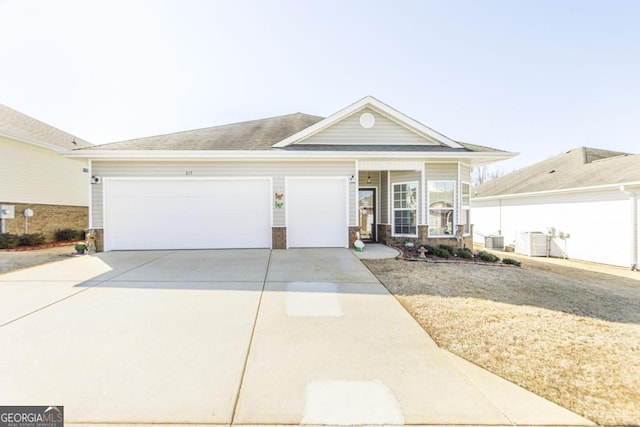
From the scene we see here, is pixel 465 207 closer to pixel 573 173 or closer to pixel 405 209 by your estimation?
pixel 405 209

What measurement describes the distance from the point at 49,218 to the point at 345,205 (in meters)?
13.5

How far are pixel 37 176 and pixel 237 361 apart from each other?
48.4 ft

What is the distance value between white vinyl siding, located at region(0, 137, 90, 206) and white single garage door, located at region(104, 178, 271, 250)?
356 centimetres

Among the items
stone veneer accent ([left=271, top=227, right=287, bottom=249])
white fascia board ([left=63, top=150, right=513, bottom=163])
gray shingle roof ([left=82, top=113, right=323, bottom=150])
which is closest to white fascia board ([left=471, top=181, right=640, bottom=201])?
white fascia board ([left=63, top=150, right=513, bottom=163])

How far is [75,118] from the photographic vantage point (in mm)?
13391

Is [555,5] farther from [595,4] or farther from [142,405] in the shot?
[142,405]

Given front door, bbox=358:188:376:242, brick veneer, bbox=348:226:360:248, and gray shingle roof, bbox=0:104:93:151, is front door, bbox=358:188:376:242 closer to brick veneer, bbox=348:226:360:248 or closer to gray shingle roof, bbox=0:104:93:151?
brick veneer, bbox=348:226:360:248

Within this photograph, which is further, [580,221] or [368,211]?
[580,221]

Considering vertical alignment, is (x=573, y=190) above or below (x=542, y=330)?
above

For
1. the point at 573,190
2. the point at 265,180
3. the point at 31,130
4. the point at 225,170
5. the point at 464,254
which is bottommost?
the point at 464,254

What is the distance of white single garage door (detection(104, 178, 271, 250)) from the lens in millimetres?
8508

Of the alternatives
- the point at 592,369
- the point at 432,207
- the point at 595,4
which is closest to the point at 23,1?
the point at 592,369

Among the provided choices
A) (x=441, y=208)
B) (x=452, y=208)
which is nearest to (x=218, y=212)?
(x=441, y=208)

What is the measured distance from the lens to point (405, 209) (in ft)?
32.2
